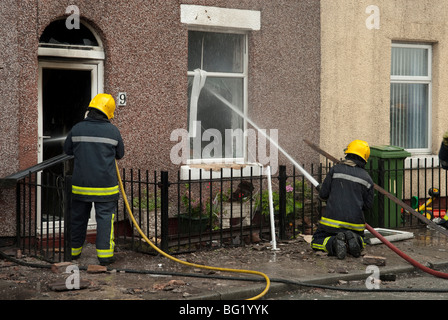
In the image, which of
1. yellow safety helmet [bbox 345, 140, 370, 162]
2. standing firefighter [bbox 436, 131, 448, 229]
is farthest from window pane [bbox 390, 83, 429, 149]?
yellow safety helmet [bbox 345, 140, 370, 162]

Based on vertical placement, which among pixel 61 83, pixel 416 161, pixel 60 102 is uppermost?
pixel 61 83

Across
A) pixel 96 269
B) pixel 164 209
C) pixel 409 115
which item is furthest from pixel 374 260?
pixel 409 115

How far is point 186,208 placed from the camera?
31.5 ft

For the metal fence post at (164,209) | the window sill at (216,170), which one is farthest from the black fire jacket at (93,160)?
the window sill at (216,170)

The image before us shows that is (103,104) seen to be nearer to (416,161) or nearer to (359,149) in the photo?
(359,149)

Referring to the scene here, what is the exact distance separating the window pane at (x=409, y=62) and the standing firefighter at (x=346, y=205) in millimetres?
4087

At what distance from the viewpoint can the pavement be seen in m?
6.47

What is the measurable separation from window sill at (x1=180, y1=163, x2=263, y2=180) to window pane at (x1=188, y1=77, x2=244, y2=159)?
0.24 metres

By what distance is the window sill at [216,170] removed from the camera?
9.73 metres

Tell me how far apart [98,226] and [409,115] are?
689 centimetres

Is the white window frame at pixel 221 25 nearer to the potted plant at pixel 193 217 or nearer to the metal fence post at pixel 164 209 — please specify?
the potted plant at pixel 193 217

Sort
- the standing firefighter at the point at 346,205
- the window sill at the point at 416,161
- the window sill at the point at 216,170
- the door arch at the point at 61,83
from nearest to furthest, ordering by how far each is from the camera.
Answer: the standing firefighter at the point at 346,205 → the door arch at the point at 61,83 → the window sill at the point at 216,170 → the window sill at the point at 416,161

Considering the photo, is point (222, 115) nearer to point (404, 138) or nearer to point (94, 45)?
point (94, 45)

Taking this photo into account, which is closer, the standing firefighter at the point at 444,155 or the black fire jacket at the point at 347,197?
the black fire jacket at the point at 347,197
